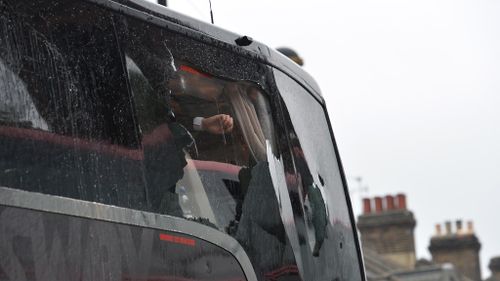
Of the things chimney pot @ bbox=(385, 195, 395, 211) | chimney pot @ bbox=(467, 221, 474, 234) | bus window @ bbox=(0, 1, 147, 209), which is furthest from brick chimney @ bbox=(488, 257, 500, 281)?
bus window @ bbox=(0, 1, 147, 209)

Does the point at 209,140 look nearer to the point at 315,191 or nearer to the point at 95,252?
the point at 315,191

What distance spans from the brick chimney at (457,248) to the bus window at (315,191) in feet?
103

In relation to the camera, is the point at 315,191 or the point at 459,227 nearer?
the point at 315,191

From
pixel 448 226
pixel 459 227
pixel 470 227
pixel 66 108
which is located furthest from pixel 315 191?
pixel 470 227

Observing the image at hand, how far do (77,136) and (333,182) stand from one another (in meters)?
2.17

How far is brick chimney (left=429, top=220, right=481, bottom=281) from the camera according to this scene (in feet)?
123

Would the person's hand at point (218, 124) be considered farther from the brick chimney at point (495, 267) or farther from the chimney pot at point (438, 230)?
the brick chimney at point (495, 267)

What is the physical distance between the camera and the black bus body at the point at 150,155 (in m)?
4.13

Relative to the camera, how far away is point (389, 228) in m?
35.5

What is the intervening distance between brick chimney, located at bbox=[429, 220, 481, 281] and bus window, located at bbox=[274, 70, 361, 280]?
103ft

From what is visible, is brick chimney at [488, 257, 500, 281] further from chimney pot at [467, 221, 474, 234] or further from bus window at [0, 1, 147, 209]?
bus window at [0, 1, 147, 209]

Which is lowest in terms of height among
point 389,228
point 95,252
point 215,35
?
point 95,252

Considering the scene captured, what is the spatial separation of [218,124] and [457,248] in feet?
109

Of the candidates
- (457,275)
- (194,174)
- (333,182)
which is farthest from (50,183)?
(457,275)
